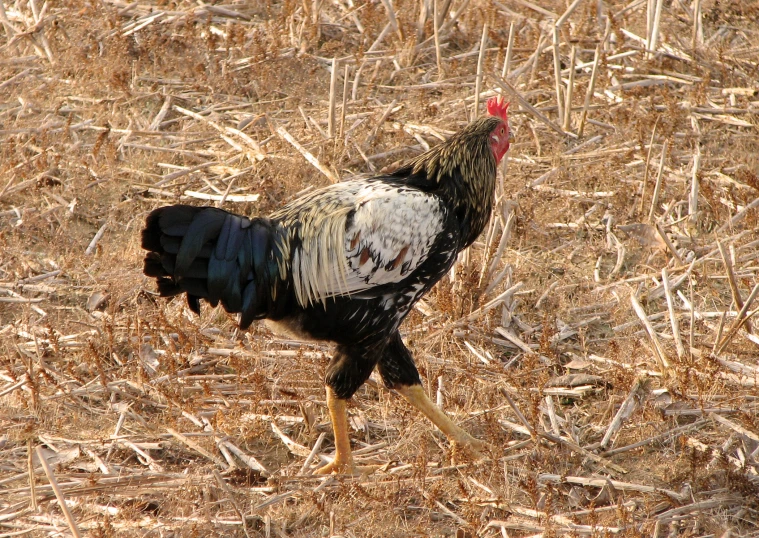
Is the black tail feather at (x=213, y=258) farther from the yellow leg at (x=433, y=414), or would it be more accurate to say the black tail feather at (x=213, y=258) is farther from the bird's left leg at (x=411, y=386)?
the yellow leg at (x=433, y=414)

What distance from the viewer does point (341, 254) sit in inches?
168

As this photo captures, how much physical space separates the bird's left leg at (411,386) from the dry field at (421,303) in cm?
15

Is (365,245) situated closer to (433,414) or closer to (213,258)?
(213,258)

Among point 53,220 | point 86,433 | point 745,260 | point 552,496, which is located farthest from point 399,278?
point 53,220

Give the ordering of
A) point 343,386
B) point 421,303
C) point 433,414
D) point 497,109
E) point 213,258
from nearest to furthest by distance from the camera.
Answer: point 213,258, point 343,386, point 433,414, point 497,109, point 421,303

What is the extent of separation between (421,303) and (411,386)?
3.77ft

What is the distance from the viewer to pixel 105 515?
4.21m

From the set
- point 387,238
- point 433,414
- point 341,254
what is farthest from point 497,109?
point 433,414

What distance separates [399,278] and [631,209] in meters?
2.87

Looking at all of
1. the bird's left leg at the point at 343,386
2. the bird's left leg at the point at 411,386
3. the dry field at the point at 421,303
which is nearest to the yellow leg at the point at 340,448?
the bird's left leg at the point at 343,386

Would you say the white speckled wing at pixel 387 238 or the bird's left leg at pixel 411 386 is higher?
the white speckled wing at pixel 387 238

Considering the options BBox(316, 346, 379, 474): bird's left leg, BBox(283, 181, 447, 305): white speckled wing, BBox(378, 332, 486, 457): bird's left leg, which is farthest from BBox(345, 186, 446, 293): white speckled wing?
BBox(378, 332, 486, 457): bird's left leg

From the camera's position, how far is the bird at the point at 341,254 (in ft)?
13.2

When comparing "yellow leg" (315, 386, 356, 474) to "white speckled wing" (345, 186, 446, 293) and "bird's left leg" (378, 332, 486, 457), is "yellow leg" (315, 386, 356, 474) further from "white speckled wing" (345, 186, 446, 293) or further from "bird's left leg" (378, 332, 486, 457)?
"white speckled wing" (345, 186, 446, 293)
